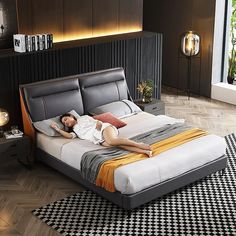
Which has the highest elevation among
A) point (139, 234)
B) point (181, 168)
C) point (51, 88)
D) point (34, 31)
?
point (34, 31)

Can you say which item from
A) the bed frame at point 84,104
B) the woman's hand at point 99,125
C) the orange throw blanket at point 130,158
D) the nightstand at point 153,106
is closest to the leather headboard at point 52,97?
the bed frame at point 84,104

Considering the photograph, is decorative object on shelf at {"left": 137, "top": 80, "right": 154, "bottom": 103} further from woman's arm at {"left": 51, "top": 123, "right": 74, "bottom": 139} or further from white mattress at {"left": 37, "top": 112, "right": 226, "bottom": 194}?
woman's arm at {"left": 51, "top": 123, "right": 74, "bottom": 139}

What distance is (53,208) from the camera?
4.88 meters

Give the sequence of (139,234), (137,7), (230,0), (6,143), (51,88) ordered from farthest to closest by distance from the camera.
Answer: (230,0) < (137,7) < (51,88) < (6,143) < (139,234)

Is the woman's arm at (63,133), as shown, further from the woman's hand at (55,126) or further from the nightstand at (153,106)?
the nightstand at (153,106)

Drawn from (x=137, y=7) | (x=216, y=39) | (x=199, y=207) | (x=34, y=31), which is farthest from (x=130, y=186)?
(x=216, y=39)

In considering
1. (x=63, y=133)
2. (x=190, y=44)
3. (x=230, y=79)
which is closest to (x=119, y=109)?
(x=63, y=133)

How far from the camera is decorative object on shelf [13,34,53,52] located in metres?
6.00

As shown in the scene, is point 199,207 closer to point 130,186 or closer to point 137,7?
point 130,186

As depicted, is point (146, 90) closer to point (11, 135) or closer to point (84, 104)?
point (84, 104)

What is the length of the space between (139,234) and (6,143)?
1.94 metres

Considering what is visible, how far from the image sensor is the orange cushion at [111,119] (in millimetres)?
5883

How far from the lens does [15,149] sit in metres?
5.60

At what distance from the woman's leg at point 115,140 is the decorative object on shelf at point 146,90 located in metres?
1.69
